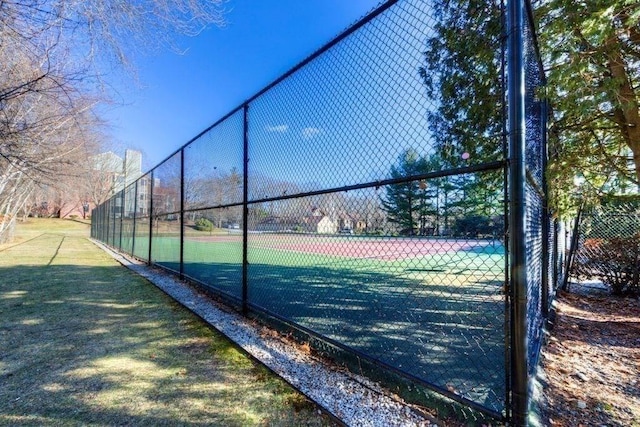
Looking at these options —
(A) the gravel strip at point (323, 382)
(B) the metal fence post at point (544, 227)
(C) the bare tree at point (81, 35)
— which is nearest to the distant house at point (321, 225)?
(A) the gravel strip at point (323, 382)

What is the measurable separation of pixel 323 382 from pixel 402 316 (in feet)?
6.49

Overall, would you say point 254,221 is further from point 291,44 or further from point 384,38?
point 291,44

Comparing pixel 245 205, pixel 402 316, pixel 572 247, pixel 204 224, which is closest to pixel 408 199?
pixel 245 205

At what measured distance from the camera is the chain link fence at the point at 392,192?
1911mm

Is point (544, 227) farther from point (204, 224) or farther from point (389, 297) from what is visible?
point (204, 224)

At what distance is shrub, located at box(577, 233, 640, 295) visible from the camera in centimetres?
530

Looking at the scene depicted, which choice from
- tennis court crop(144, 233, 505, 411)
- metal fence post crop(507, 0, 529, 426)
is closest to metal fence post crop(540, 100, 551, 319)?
tennis court crop(144, 233, 505, 411)

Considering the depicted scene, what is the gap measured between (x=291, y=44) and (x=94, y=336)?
4.20 meters

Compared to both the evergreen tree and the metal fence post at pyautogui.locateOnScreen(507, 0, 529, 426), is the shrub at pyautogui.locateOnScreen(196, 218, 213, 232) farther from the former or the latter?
the metal fence post at pyautogui.locateOnScreen(507, 0, 529, 426)

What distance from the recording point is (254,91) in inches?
136

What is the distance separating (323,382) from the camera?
2154 mm

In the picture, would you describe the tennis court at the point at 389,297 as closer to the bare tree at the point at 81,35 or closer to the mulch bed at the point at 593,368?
the mulch bed at the point at 593,368

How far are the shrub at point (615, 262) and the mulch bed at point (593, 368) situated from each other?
108 cm

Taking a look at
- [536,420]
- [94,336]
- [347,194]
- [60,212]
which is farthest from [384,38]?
[60,212]
